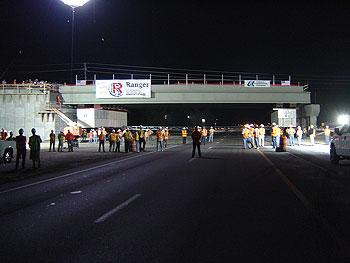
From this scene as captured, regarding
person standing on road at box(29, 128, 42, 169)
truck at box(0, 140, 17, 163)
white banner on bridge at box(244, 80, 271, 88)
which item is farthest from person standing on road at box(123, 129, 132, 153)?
white banner on bridge at box(244, 80, 271, 88)

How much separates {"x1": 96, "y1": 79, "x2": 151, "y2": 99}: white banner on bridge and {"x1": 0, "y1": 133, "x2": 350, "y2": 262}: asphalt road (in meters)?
34.6

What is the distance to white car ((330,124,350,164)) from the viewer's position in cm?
1345

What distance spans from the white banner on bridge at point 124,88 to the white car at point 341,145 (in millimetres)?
32540

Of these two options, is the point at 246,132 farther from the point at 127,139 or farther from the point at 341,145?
the point at 341,145

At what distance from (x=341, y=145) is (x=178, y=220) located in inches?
409

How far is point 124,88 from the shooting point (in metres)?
44.8

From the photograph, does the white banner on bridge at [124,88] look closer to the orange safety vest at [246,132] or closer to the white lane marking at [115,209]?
the orange safety vest at [246,132]

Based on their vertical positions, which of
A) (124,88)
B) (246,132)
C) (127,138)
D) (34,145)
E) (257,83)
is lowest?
(34,145)

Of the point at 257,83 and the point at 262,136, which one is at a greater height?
the point at 257,83

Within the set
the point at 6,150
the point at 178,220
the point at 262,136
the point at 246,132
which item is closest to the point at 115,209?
the point at 178,220

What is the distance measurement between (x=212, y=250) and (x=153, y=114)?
88.2m

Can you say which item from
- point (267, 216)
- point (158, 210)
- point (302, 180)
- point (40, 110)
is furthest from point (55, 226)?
point (40, 110)

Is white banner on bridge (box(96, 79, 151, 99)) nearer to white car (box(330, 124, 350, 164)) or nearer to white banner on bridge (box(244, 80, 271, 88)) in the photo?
white banner on bridge (box(244, 80, 271, 88))

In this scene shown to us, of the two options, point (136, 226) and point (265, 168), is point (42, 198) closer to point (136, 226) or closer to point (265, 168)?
point (136, 226)
